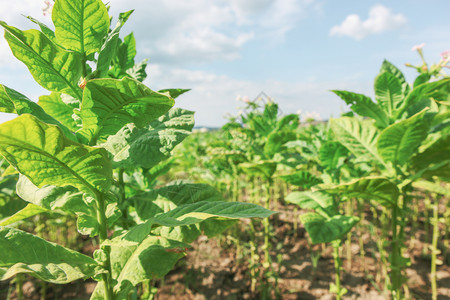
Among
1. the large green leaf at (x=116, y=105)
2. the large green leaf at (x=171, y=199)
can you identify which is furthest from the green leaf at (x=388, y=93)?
the large green leaf at (x=116, y=105)

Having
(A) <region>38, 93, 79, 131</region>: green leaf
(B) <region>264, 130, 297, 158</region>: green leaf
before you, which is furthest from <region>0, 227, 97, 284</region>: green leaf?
(B) <region>264, 130, 297, 158</region>: green leaf

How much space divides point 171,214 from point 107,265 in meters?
0.33

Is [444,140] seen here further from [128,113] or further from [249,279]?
[249,279]

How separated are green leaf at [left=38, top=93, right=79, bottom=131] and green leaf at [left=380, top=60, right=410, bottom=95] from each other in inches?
86.2

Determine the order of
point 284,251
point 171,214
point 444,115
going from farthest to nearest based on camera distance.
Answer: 1. point 284,251
2. point 444,115
3. point 171,214

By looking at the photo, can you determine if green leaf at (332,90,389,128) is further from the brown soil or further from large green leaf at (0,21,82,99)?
large green leaf at (0,21,82,99)

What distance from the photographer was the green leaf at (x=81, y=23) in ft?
2.75

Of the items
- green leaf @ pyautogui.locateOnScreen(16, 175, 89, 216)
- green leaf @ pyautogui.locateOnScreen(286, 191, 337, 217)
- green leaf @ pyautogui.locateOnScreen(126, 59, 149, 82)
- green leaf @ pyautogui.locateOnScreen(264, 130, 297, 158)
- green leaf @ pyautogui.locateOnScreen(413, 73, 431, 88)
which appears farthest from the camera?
green leaf @ pyautogui.locateOnScreen(264, 130, 297, 158)

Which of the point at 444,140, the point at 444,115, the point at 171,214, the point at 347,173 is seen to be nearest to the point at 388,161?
the point at 444,140

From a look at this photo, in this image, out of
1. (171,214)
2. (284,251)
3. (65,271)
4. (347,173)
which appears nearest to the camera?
(65,271)

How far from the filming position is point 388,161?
189 cm

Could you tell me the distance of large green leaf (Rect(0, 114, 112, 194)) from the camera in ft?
2.22

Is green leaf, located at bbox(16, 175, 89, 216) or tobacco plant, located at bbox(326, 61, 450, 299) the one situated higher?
tobacco plant, located at bbox(326, 61, 450, 299)

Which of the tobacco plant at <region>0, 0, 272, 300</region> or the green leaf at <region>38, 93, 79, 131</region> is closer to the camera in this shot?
the tobacco plant at <region>0, 0, 272, 300</region>
